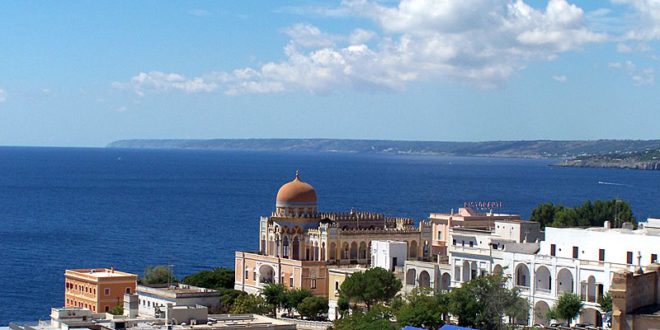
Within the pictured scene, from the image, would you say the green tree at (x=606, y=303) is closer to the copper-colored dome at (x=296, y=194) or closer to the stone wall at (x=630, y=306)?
the copper-colored dome at (x=296, y=194)

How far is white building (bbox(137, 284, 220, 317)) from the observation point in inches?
2749

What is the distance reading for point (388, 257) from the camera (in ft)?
290

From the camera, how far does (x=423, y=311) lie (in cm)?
6912

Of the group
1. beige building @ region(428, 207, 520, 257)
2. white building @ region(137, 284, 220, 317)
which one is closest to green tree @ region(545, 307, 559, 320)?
white building @ region(137, 284, 220, 317)

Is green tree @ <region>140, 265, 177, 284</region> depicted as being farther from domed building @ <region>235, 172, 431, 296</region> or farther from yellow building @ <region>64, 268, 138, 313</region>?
domed building @ <region>235, 172, 431, 296</region>

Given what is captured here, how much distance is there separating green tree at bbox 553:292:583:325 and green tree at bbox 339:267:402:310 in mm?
13577

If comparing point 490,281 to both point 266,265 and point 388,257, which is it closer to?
point 388,257

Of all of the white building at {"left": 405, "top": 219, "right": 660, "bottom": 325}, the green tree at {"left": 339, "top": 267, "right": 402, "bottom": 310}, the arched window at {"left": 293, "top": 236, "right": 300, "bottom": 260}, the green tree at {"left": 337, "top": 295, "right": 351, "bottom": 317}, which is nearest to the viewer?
the white building at {"left": 405, "top": 219, "right": 660, "bottom": 325}

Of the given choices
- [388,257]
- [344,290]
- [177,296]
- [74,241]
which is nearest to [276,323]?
[177,296]

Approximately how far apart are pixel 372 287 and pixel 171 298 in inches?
627

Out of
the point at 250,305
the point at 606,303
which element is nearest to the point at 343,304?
the point at 250,305

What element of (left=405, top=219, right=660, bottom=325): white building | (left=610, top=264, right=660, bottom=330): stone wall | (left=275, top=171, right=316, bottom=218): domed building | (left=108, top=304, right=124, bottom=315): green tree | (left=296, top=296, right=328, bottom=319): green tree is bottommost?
(left=296, top=296, right=328, bottom=319): green tree

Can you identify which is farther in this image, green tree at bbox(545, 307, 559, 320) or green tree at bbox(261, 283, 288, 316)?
green tree at bbox(261, 283, 288, 316)

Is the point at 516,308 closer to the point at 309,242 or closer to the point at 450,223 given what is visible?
the point at 450,223
